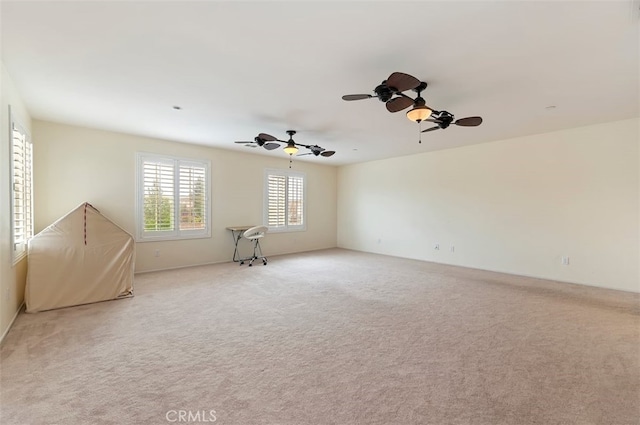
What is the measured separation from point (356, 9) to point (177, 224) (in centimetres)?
534

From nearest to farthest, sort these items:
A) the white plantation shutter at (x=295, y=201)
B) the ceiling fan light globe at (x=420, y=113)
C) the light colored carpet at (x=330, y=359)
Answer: the light colored carpet at (x=330, y=359) → the ceiling fan light globe at (x=420, y=113) → the white plantation shutter at (x=295, y=201)

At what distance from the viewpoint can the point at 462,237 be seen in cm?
635

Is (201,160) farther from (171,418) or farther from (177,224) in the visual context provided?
(171,418)

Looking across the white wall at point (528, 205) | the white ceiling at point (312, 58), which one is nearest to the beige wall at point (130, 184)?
the white ceiling at point (312, 58)

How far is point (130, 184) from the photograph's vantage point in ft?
17.6

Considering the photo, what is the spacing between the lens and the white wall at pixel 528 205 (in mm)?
4562

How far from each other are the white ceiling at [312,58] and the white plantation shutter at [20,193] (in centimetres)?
62

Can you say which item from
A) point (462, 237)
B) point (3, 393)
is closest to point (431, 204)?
point (462, 237)

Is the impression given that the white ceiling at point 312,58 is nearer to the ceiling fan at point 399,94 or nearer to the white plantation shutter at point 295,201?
the ceiling fan at point 399,94

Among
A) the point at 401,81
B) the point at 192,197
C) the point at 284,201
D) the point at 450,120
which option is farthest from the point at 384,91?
the point at 284,201

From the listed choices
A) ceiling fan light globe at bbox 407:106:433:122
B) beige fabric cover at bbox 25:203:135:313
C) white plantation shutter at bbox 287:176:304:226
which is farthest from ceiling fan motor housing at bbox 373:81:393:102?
white plantation shutter at bbox 287:176:304:226

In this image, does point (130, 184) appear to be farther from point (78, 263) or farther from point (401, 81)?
point (401, 81)

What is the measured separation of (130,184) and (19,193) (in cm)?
209

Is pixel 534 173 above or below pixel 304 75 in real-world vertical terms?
below
